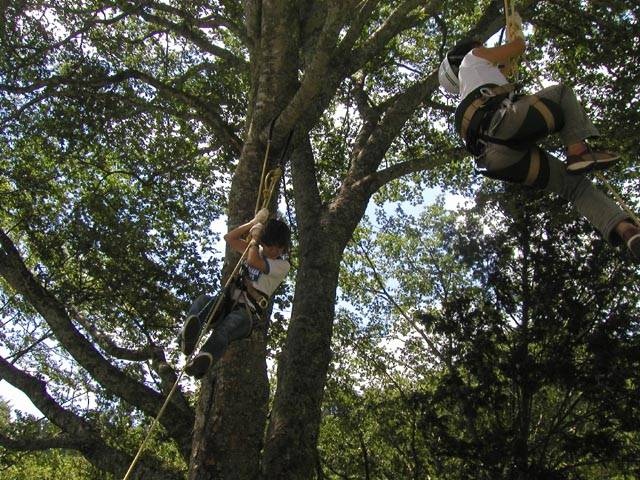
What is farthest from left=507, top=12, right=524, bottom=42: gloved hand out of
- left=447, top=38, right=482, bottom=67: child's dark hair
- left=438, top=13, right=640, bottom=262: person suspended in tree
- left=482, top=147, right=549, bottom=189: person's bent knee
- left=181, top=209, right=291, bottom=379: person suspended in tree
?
left=181, top=209, right=291, bottom=379: person suspended in tree

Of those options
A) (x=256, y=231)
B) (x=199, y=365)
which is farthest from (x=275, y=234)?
(x=199, y=365)

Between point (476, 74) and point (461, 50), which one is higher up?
point (461, 50)

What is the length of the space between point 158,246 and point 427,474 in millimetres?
6858

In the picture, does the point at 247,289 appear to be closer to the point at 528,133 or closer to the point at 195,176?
the point at 528,133

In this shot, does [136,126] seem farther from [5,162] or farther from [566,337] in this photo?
[566,337]

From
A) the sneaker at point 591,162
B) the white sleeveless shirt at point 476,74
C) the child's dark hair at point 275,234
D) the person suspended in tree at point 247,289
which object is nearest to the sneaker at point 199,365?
the person suspended in tree at point 247,289

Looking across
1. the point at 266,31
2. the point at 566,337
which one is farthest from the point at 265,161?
the point at 566,337

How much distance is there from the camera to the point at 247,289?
13.5 ft

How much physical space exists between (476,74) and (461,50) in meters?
0.44

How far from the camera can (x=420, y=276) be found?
13797mm

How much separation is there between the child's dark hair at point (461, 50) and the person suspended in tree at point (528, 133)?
0.20 metres

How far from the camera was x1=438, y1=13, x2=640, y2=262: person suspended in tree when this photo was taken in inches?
116

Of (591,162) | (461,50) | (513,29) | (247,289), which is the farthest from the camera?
(247,289)

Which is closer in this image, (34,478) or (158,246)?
(158,246)
